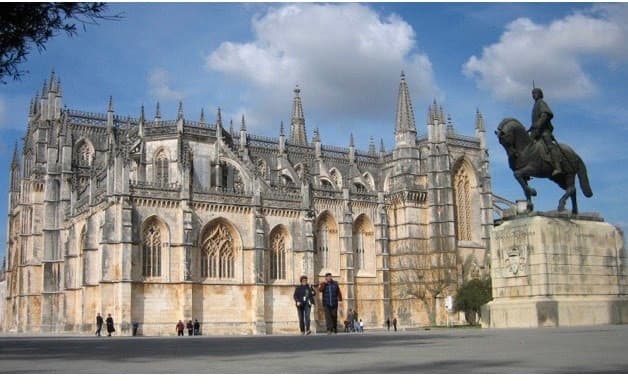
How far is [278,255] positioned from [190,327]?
30.5ft

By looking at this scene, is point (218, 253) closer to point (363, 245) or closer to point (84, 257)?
point (84, 257)

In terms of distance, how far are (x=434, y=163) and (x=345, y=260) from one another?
1306cm

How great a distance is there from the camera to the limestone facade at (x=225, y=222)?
135 ft

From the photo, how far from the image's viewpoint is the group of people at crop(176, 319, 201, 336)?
3806cm

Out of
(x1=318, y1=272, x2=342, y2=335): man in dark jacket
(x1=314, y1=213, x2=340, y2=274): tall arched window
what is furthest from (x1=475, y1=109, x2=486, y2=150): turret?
(x1=318, y1=272, x2=342, y2=335): man in dark jacket

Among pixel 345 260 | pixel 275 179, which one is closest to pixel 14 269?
pixel 275 179

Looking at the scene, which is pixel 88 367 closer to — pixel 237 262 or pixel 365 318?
pixel 237 262

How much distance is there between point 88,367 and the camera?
28.1 feet

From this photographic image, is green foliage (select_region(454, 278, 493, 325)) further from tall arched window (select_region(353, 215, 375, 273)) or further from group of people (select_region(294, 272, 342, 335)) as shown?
group of people (select_region(294, 272, 342, 335))

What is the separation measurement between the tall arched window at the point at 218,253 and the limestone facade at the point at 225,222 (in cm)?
7

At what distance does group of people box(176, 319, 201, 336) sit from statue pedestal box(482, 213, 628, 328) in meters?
22.8

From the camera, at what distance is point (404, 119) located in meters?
62.9

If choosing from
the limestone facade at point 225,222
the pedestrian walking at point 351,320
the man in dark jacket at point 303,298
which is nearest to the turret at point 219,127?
the limestone facade at point 225,222

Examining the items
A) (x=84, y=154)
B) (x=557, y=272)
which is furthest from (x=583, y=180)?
(x=84, y=154)
